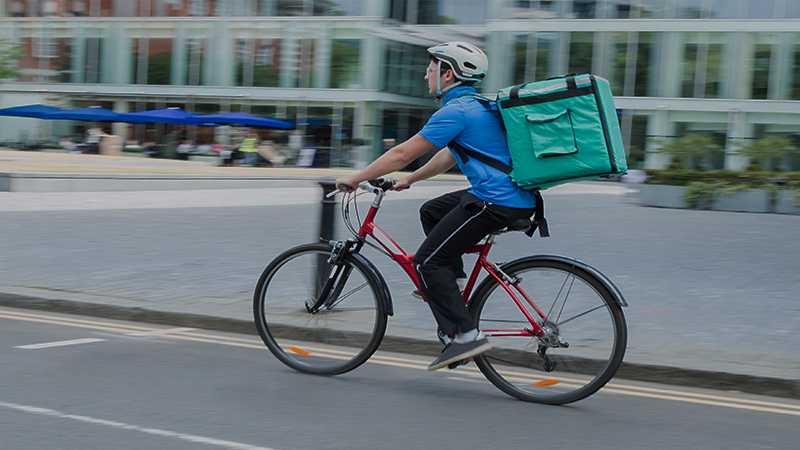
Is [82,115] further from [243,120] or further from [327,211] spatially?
[327,211]

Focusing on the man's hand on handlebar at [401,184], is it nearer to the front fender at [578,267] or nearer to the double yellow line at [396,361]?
the front fender at [578,267]

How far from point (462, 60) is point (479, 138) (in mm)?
417

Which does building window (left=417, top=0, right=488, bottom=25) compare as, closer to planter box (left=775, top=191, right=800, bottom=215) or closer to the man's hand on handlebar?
planter box (left=775, top=191, right=800, bottom=215)

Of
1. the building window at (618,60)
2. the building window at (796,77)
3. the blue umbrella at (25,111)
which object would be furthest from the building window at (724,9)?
the blue umbrella at (25,111)

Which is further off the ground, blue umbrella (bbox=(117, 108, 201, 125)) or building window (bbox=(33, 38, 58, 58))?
building window (bbox=(33, 38, 58, 58))

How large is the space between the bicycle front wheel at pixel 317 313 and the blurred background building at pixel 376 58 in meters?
25.8

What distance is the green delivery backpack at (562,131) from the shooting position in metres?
4.03

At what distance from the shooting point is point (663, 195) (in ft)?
64.0

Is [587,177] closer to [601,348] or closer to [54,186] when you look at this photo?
[601,348]

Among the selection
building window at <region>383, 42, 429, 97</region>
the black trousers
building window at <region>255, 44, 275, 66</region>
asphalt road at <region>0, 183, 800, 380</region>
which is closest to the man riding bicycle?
the black trousers

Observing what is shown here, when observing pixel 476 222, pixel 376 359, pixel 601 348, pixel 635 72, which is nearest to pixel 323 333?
pixel 376 359

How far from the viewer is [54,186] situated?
16391 mm

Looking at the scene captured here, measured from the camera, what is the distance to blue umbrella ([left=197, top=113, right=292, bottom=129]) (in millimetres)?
34875

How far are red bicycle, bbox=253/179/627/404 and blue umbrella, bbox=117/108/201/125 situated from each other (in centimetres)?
3180
